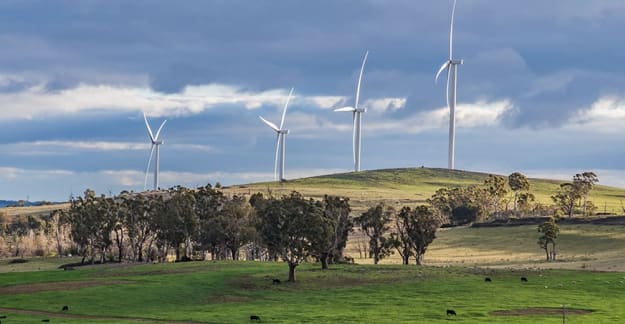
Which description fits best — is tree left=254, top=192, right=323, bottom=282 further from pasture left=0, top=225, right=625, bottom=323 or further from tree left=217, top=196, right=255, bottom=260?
tree left=217, top=196, right=255, bottom=260

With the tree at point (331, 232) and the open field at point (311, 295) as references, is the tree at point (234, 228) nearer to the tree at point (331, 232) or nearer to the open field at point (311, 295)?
the tree at point (331, 232)

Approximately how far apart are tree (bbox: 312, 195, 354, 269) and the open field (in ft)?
9.26

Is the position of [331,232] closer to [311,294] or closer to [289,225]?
[289,225]

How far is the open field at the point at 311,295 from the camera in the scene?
72.0 m

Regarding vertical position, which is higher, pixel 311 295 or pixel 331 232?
pixel 331 232

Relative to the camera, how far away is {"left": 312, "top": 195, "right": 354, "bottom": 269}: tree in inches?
4331

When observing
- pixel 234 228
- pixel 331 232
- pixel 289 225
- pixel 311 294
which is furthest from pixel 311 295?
pixel 234 228

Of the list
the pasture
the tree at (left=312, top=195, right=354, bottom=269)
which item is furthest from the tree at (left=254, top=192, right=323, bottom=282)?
the pasture

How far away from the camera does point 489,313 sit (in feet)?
237

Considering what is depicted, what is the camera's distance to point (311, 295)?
89312 millimetres

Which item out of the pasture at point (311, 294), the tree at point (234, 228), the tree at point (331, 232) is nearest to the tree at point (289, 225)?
the tree at point (331, 232)

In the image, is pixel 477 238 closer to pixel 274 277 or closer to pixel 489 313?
pixel 274 277

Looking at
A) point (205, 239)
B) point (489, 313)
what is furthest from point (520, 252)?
point (489, 313)

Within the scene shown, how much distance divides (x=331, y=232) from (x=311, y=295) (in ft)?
78.1
